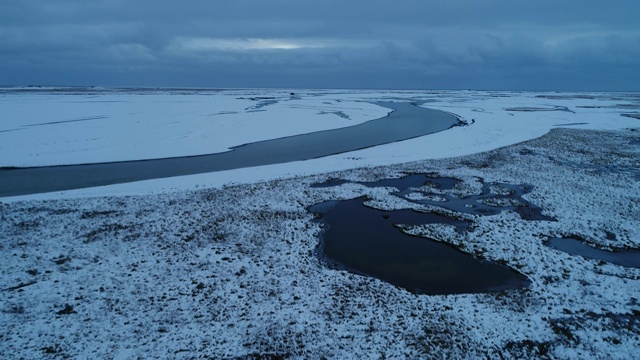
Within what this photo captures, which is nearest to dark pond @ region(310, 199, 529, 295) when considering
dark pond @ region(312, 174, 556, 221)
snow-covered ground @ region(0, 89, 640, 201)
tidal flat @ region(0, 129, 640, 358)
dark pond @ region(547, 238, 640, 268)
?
tidal flat @ region(0, 129, 640, 358)

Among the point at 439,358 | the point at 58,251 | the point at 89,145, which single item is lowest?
the point at 439,358

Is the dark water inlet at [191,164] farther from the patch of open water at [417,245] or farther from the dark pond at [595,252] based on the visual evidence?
the dark pond at [595,252]

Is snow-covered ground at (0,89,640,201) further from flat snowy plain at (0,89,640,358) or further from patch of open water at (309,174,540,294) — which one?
patch of open water at (309,174,540,294)

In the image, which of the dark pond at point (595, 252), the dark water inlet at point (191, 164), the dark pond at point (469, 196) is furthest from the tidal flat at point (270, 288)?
the dark water inlet at point (191, 164)

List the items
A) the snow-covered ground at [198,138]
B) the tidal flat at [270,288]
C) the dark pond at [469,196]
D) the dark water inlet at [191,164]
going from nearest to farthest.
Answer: the tidal flat at [270,288], the dark pond at [469,196], the dark water inlet at [191,164], the snow-covered ground at [198,138]

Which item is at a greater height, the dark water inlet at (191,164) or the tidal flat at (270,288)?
the dark water inlet at (191,164)

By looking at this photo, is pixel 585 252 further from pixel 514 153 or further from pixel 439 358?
pixel 514 153

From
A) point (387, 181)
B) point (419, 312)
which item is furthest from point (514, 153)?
point (419, 312)
